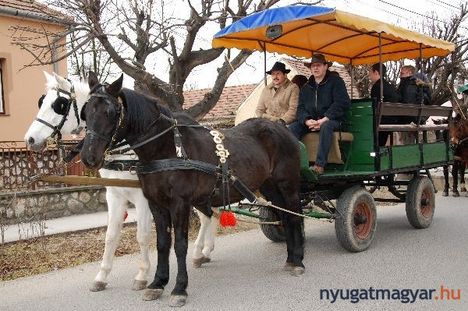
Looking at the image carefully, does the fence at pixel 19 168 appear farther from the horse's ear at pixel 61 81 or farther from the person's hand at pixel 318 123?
the person's hand at pixel 318 123

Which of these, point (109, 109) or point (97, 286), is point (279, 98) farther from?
point (97, 286)

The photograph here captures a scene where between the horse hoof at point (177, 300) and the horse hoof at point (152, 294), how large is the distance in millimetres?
238

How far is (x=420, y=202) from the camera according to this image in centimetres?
788

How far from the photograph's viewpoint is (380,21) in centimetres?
618

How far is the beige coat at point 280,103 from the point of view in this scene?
6738mm

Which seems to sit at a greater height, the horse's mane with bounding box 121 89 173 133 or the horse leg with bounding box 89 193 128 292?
the horse's mane with bounding box 121 89 173 133

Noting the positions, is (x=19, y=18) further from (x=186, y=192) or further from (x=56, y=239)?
(x=186, y=192)

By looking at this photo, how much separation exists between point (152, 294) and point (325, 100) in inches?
129

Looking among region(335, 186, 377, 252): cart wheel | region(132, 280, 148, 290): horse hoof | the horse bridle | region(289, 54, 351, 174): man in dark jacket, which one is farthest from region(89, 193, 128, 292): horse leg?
region(335, 186, 377, 252): cart wheel

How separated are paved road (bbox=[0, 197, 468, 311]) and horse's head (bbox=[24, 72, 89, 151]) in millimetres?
1559

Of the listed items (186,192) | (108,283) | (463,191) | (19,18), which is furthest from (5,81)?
(463,191)

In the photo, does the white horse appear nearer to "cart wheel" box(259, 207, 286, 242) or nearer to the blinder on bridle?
the blinder on bridle

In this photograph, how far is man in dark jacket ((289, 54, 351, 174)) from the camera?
636 cm

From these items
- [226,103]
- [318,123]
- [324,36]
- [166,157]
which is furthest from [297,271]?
[226,103]
